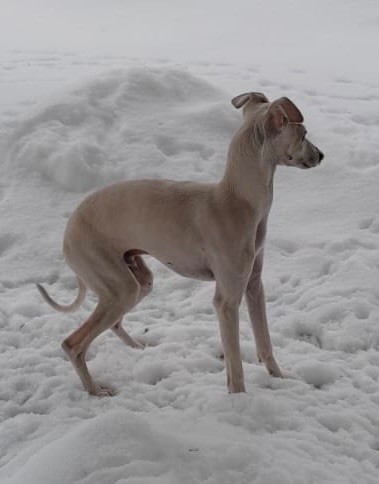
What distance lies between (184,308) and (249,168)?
152cm

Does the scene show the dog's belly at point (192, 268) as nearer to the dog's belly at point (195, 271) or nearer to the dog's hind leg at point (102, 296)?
the dog's belly at point (195, 271)

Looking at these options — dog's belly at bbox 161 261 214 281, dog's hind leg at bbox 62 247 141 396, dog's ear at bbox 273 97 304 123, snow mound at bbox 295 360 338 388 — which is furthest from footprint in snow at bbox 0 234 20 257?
dog's ear at bbox 273 97 304 123

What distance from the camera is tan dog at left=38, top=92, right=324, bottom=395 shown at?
3.15 metres

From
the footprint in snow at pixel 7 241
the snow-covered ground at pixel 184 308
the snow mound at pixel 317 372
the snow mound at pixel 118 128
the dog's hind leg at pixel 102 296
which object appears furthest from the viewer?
the snow mound at pixel 118 128

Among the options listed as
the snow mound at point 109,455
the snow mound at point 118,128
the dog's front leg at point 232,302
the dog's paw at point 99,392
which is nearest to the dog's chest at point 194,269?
the dog's front leg at point 232,302

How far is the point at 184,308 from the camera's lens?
4422mm

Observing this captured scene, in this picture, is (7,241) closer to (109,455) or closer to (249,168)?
(249,168)

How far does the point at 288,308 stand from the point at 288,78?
624 centimetres

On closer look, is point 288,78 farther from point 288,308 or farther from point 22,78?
point 288,308

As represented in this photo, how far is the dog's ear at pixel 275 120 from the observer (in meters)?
A: 3.00

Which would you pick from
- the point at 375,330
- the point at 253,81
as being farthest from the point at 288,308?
the point at 253,81

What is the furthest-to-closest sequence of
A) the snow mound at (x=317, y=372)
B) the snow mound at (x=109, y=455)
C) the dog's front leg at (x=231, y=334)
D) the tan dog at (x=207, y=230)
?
the snow mound at (x=317, y=372), the dog's front leg at (x=231, y=334), the tan dog at (x=207, y=230), the snow mound at (x=109, y=455)

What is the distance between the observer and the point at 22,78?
9.09m

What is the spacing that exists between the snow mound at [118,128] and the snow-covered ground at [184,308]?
2 cm
